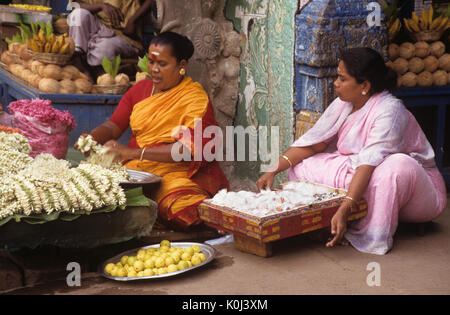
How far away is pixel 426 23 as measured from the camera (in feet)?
18.2

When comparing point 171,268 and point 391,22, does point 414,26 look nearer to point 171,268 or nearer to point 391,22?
→ point 391,22

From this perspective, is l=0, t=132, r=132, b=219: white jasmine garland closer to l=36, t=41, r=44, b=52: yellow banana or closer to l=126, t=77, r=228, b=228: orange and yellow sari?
l=126, t=77, r=228, b=228: orange and yellow sari

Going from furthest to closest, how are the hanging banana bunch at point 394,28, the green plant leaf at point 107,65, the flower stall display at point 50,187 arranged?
the green plant leaf at point 107,65, the hanging banana bunch at point 394,28, the flower stall display at point 50,187

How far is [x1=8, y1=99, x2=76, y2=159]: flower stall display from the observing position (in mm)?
4117

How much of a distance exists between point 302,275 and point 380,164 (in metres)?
0.95

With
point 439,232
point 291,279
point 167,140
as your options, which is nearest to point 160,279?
point 291,279

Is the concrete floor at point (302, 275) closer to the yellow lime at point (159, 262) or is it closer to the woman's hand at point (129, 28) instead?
the yellow lime at point (159, 262)

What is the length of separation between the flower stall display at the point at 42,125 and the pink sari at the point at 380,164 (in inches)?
66.7

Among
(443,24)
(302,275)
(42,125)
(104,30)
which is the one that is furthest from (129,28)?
(302,275)

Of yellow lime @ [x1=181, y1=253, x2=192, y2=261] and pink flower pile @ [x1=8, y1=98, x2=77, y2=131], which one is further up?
pink flower pile @ [x1=8, y1=98, x2=77, y2=131]

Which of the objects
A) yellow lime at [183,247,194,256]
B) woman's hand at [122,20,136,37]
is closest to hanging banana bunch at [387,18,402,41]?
yellow lime at [183,247,194,256]

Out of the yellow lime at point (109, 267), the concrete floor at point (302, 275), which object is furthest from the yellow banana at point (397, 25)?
the yellow lime at point (109, 267)

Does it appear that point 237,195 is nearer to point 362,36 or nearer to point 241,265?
point 241,265

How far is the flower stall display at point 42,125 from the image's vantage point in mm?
4117
